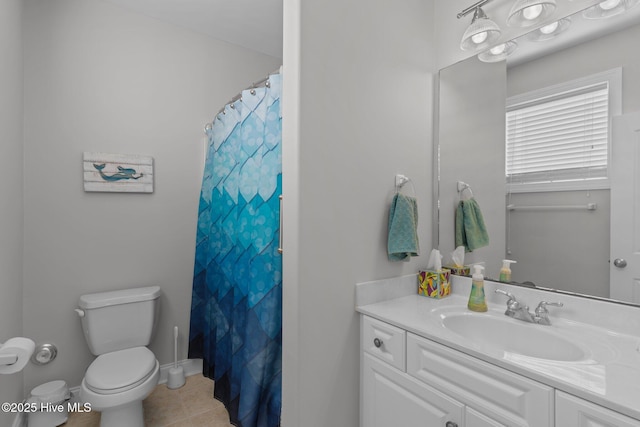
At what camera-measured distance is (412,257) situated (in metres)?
1.64

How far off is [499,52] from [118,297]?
2.58m

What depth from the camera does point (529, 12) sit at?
50.7 inches

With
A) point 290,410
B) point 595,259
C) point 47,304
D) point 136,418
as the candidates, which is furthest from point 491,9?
point 47,304

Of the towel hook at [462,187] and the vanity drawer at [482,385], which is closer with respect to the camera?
the vanity drawer at [482,385]

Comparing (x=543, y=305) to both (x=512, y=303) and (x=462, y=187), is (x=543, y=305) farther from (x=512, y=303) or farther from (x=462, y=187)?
(x=462, y=187)

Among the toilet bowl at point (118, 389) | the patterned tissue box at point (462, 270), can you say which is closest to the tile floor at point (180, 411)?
the toilet bowl at point (118, 389)

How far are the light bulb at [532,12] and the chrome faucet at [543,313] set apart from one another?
3.88ft

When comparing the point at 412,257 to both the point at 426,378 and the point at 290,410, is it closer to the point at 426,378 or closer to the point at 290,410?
the point at 426,378

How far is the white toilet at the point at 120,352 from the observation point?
1549 mm

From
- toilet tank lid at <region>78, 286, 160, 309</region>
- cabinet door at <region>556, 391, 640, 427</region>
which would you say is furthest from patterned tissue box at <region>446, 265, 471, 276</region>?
toilet tank lid at <region>78, 286, 160, 309</region>

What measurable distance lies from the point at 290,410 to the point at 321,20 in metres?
1.66

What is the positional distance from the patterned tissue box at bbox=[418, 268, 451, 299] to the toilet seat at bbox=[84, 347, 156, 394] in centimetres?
157

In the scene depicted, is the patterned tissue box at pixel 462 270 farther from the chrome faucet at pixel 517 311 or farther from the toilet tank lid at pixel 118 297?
the toilet tank lid at pixel 118 297

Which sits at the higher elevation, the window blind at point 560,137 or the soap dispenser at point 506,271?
the window blind at point 560,137
